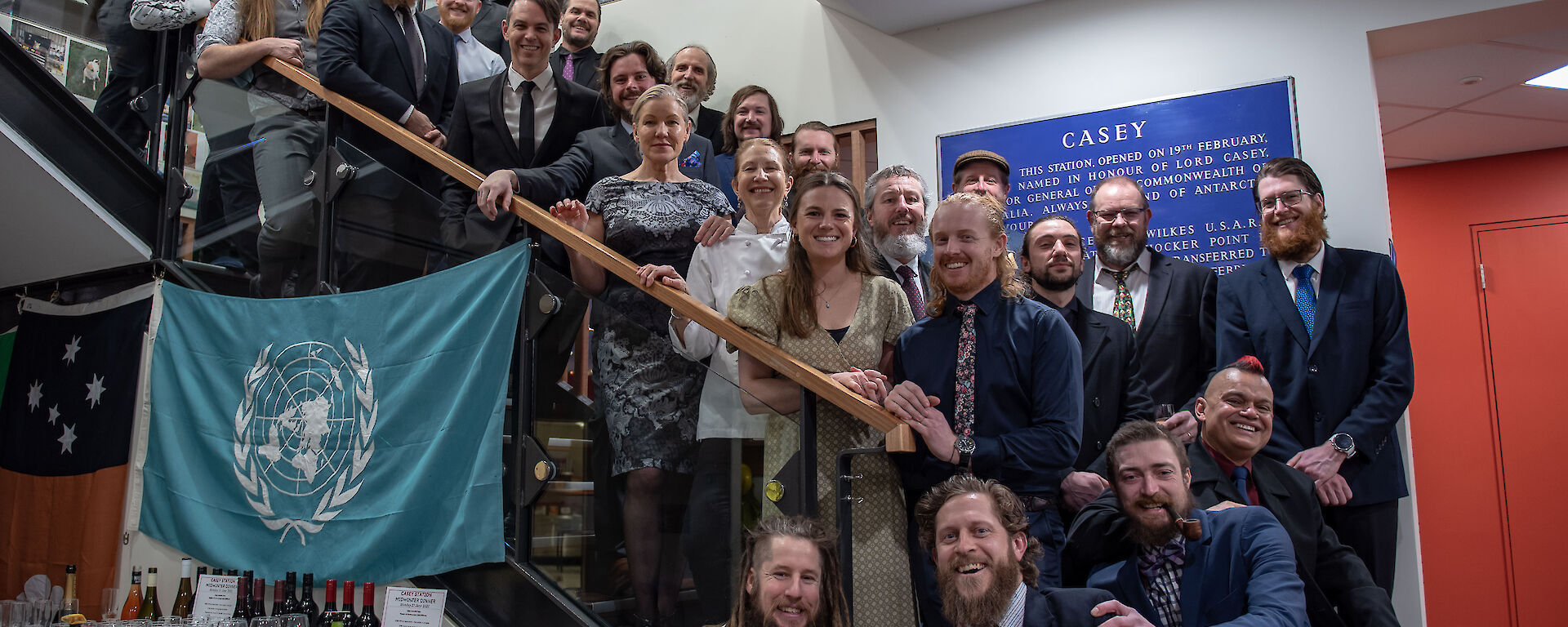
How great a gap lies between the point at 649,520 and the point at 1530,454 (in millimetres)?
5962

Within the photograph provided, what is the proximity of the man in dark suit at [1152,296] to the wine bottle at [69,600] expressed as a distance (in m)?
4.07

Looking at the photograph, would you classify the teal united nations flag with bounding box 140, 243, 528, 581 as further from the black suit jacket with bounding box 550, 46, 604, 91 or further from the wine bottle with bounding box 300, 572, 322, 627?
the black suit jacket with bounding box 550, 46, 604, 91

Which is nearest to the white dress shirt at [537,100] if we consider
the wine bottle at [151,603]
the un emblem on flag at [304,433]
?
the un emblem on flag at [304,433]

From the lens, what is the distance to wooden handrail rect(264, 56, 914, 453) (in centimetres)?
254

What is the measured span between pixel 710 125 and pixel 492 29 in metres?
1.30

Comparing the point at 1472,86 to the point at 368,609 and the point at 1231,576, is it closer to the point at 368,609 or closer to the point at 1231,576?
the point at 1231,576

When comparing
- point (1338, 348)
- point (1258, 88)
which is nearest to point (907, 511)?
point (1338, 348)

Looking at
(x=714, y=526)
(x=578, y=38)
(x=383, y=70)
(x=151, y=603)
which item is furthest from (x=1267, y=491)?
(x=151, y=603)

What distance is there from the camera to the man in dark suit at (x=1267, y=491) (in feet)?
8.84

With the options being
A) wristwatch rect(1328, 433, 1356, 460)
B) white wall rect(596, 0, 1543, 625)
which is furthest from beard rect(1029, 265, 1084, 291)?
white wall rect(596, 0, 1543, 625)

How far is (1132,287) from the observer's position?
384cm

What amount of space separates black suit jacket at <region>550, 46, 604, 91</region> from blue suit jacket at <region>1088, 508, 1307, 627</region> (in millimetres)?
3157

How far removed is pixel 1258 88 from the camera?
4430 mm

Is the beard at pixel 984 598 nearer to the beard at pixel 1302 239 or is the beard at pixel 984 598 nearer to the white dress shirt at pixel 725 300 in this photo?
the white dress shirt at pixel 725 300
